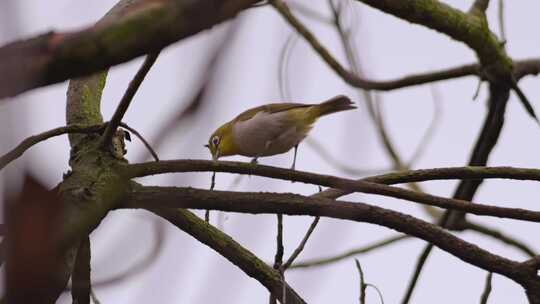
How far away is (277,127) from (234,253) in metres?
2.87

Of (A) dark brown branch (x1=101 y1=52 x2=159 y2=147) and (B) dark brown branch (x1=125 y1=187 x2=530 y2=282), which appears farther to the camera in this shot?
(B) dark brown branch (x1=125 y1=187 x2=530 y2=282)

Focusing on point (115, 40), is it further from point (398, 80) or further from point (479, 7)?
point (479, 7)

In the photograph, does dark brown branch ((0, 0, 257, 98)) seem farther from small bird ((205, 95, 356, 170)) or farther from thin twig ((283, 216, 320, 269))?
small bird ((205, 95, 356, 170))

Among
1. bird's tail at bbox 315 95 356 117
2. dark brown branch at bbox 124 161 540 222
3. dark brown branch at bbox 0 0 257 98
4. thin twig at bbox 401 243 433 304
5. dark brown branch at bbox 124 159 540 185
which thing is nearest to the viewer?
dark brown branch at bbox 0 0 257 98

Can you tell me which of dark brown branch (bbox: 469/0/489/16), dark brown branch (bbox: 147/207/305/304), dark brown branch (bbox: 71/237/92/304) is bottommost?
dark brown branch (bbox: 71/237/92/304)

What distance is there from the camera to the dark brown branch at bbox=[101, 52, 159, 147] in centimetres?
198

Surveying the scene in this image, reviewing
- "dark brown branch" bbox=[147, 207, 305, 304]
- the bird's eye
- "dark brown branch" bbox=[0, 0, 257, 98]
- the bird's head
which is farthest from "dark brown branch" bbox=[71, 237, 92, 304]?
the bird's eye

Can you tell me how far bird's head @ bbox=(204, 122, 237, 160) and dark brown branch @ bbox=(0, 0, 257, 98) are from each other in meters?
5.07

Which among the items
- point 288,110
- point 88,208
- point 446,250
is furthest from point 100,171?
point 288,110

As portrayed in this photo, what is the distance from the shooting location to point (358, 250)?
4504 mm

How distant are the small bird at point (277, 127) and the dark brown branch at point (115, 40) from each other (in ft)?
15.0

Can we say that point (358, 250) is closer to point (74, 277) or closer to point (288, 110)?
point (288, 110)

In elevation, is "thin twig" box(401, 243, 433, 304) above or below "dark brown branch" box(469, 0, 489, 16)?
below

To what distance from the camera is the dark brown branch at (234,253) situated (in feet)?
8.66
